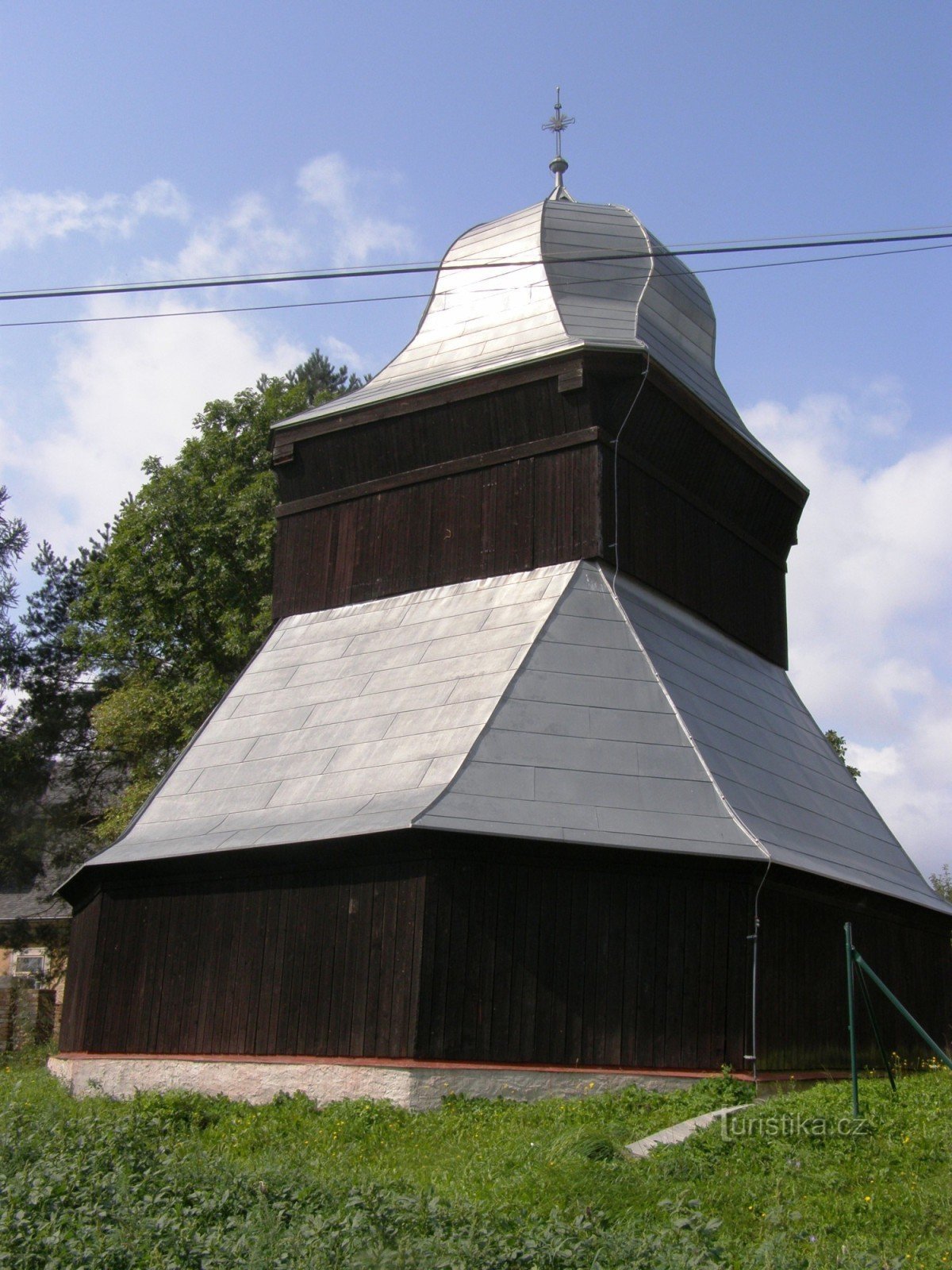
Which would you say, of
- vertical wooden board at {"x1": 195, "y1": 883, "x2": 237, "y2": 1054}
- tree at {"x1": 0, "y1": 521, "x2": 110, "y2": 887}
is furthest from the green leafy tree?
vertical wooden board at {"x1": 195, "y1": 883, "x2": 237, "y2": 1054}

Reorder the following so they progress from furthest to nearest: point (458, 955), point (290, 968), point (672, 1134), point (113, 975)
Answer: point (113, 975)
point (290, 968)
point (458, 955)
point (672, 1134)

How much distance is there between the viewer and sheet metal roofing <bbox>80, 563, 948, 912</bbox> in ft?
44.4

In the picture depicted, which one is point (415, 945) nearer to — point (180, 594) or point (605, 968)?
point (605, 968)

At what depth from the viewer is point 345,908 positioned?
44.7 feet

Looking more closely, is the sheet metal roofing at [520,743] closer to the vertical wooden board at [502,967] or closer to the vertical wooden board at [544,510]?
the vertical wooden board at [544,510]

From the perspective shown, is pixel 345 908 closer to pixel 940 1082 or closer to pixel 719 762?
pixel 719 762

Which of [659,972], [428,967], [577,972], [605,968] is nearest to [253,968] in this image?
[428,967]

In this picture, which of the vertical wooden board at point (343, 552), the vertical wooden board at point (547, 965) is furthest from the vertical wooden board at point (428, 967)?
the vertical wooden board at point (343, 552)

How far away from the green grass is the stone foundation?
0.95 metres

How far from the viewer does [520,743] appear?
14.1 m

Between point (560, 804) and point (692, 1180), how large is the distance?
200 inches

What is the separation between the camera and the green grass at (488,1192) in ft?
22.7

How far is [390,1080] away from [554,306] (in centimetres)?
1103

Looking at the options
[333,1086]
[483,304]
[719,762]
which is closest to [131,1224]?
[333,1086]
